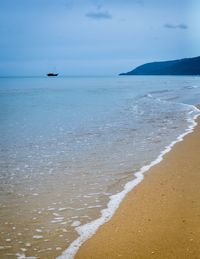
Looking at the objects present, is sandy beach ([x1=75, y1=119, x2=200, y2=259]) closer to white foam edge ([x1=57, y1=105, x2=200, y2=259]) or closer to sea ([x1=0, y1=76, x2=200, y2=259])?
white foam edge ([x1=57, y1=105, x2=200, y2=259])

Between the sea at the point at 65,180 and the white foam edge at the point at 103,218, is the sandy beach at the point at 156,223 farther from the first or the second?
the sea at the point at 65,180

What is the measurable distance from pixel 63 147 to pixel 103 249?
8411mm

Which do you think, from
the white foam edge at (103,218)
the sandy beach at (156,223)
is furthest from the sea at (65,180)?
the sandy beach at (156,223)

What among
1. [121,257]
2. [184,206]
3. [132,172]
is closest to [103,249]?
[121,257]

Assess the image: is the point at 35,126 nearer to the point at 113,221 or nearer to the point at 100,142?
the point at 100,142

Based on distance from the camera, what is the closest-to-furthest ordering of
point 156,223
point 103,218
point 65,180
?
point 156,223, point 103,218, point 65,180

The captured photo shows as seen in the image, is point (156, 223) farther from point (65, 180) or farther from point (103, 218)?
point (65, 180)

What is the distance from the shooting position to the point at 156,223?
581cm

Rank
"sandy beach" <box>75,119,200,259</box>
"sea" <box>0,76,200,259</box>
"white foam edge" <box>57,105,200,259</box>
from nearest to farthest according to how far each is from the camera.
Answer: "sandy beach" <box>75,119,200,259</box>
"white foam edge" <box>57,105,200,259</box>
"sea" <box>0,76,200,259</box>

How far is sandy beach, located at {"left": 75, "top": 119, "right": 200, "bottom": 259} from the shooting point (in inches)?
193

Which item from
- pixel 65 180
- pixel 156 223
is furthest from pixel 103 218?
pixel 65 180

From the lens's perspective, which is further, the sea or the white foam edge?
the sea

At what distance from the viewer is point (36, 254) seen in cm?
502

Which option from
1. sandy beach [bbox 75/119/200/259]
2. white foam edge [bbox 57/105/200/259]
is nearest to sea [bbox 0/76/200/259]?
white foam edge [bbox 57/105/200/259]
